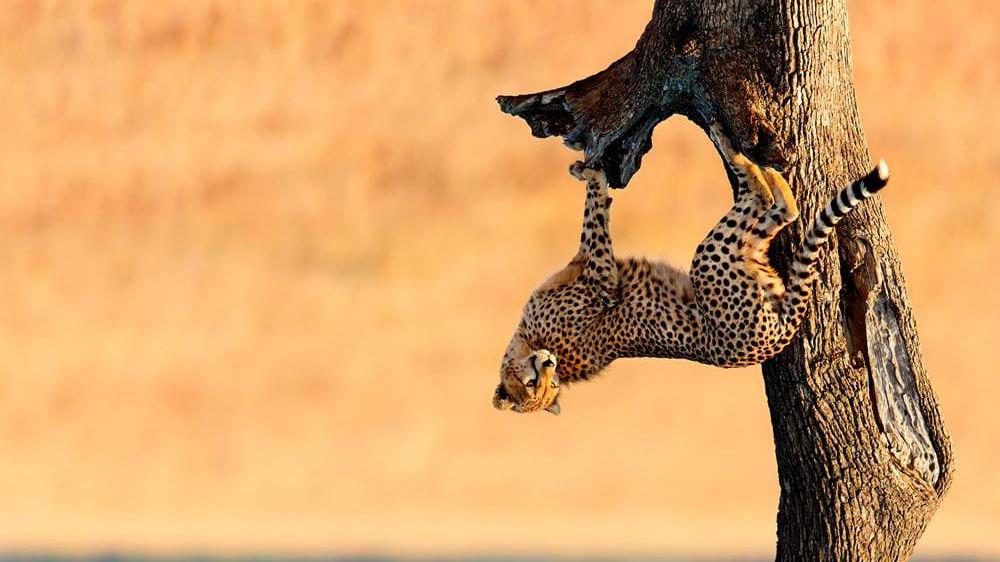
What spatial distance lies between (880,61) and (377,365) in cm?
636

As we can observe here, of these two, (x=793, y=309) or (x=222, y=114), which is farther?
(x=222, y=114)

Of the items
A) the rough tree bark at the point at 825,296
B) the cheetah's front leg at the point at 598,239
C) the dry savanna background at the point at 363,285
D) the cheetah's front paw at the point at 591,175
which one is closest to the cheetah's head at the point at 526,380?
the cheetah's front leg at the point at 598,239

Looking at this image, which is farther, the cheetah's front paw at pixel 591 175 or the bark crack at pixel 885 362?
the cheetah's front paw at pixel 591 175

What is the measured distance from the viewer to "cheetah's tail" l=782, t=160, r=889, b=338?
19.4 feet

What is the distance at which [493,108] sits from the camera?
2205 cm

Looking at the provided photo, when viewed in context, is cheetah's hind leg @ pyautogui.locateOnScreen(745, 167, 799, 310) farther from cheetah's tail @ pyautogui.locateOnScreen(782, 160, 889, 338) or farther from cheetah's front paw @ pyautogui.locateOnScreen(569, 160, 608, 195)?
cheetah's front paw @ pyautogui.locateOnScreen(569, 160, 608, 195)

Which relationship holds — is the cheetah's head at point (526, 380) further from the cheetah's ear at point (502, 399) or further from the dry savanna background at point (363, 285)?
the dry savanna background at point (363, 285)

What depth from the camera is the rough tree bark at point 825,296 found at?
6180 mm

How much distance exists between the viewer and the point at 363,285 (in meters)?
22.3

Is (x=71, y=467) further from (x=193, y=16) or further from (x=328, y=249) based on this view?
(x=193, y=16)

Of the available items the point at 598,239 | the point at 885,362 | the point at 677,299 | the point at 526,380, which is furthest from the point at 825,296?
the point at 526,380

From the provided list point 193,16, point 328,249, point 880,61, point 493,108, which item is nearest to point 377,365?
point 328,249

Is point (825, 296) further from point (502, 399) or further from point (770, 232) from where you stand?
point (502, 399)

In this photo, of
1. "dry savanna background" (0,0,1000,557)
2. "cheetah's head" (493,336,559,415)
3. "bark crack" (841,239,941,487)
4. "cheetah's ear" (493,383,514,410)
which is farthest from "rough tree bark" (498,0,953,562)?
"dry savanna background" (0,0,1000,557)
